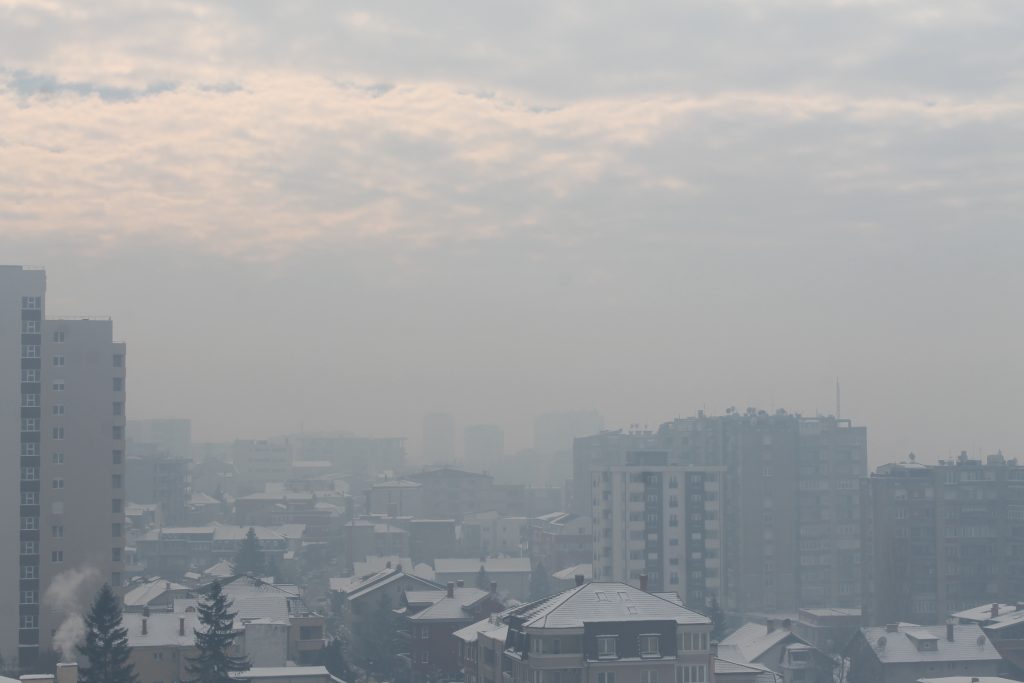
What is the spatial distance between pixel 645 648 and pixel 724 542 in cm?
3253

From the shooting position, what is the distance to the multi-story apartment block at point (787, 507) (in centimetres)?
6675

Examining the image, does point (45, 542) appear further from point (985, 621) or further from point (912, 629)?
point (985, 621)

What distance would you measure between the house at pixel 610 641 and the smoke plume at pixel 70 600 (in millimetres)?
13985

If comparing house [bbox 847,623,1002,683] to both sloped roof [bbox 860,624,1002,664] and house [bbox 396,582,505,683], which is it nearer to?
sloped roof [bbox 860,624,1002,664]

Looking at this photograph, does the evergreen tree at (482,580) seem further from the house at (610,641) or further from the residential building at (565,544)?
the house at (610,641)

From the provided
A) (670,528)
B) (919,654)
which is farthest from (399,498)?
(919,654)

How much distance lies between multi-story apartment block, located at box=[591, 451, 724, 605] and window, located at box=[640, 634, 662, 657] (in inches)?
967

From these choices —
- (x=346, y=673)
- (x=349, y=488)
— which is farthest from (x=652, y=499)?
(x=349, y=488)

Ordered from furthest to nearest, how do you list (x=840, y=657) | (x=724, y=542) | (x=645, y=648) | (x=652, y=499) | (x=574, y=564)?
1. (x=574, y=564)
2. (x=724, y=542)
3. (x=652, y=499)
4. (x=840, y=657)
5. (x=645, y=648)

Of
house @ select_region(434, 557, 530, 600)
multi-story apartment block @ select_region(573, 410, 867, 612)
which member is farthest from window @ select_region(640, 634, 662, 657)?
house @ select_region(434, 557, 530, 600)

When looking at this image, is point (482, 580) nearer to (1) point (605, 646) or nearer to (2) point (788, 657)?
(2) point (788, 657)

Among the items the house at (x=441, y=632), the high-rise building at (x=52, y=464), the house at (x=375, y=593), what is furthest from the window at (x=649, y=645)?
the house at (x=375, y=593)

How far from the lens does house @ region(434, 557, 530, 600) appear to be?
237 feet

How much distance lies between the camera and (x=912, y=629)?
44281mm
